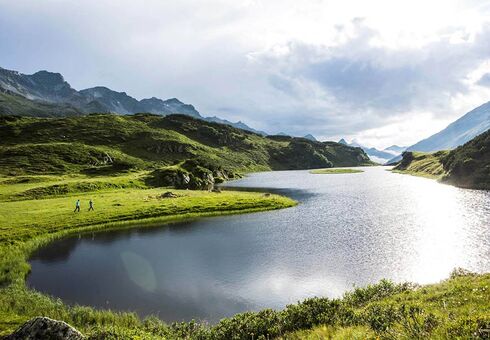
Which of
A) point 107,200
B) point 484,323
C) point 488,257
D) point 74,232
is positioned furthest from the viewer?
point 107,200

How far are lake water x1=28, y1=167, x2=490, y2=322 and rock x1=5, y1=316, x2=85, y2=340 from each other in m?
15.4

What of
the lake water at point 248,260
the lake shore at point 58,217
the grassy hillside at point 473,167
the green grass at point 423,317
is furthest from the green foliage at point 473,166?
the green grass at point 423,317

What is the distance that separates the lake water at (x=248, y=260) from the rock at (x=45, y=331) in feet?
50.6

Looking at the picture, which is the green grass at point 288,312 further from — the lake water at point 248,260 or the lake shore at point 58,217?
the lake water at point 248,260

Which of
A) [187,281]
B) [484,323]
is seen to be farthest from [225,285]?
[484,323]

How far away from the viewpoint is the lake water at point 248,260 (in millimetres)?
33969

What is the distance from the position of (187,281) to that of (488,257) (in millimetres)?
39346

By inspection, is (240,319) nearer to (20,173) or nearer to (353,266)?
(353,266)

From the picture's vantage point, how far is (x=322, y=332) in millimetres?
17156

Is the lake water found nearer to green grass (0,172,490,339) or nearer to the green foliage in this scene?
green grass (0,172,490,339)

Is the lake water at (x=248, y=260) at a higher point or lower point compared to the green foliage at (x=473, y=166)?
lower

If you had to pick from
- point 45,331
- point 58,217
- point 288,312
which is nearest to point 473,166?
point 288,312

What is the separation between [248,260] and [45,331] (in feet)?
108

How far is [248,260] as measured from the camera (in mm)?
45750
